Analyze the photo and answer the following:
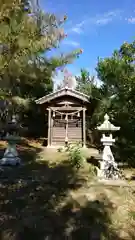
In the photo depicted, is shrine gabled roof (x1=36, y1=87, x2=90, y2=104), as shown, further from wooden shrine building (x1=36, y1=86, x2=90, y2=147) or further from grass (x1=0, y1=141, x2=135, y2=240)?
grass (x1=0, y1=141, x2=135, y2=240)

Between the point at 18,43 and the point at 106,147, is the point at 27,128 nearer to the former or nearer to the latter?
the point at 106,147

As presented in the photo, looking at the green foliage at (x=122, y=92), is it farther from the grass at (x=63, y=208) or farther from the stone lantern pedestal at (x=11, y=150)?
the stone lantern pedestal at (x=11, y=150)

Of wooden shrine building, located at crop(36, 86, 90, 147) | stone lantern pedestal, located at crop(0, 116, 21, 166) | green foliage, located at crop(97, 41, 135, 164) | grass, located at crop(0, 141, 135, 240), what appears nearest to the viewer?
grass, located at crop(0, 141, 135, 240)

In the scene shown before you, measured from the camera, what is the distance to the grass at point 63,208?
10.2 ft

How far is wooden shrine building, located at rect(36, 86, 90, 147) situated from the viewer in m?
13.8

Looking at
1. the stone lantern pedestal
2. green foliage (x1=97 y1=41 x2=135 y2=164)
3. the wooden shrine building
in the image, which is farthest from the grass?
the wooden shrine building

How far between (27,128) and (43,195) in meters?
15.2

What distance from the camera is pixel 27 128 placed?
1944 centimetres

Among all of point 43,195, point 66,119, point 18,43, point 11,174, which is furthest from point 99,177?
point 66,119

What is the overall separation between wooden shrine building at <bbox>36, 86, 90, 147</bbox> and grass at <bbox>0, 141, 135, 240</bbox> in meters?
7.91

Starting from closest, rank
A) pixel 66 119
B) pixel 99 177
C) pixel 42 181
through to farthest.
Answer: pixel 42 181 → pixel 99 177 → pixel 66 119

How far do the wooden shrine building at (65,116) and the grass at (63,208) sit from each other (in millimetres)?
7905

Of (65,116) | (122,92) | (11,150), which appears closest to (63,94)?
(65,116)

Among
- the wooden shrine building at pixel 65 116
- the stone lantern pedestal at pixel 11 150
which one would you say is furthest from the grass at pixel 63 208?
the wooden shrine building at pixel 65 116
